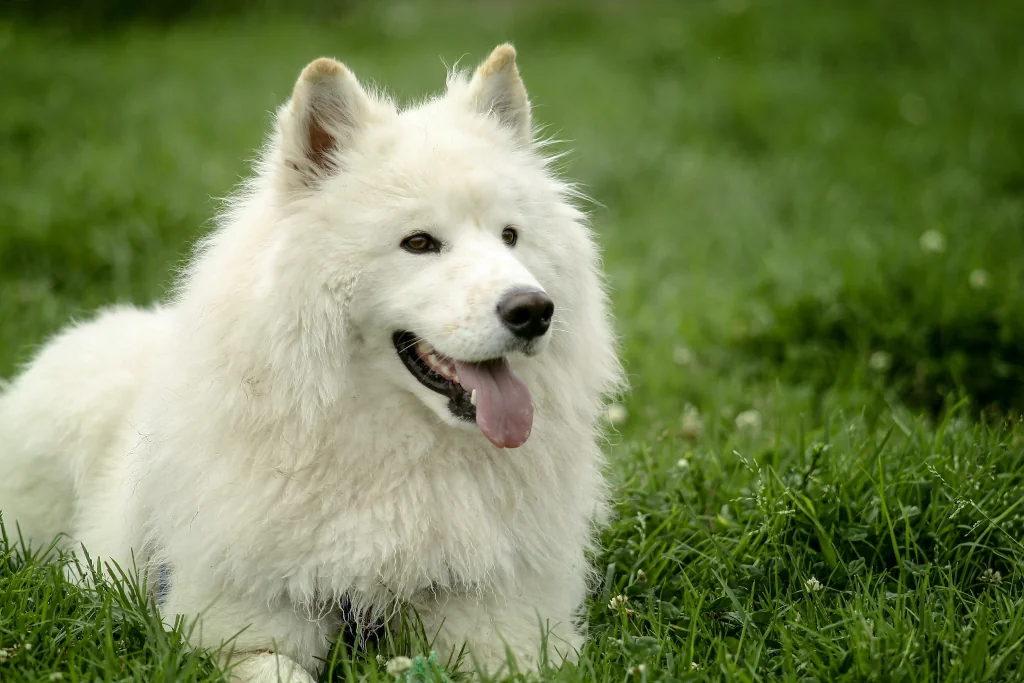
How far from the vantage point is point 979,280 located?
5281 millimetres

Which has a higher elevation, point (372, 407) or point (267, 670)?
point (372, 407)

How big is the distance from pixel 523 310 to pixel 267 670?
1.18 meters

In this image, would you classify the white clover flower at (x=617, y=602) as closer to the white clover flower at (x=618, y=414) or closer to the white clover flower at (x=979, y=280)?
the white clover flower at (x=618, y=414)

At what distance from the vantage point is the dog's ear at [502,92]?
2.99 metres

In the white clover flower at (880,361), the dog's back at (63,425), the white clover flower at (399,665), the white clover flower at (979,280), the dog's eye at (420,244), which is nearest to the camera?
the white clover flower at (399,665)

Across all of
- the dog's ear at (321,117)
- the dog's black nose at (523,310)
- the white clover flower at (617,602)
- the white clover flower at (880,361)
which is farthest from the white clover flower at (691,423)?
the dog's ear at (321,117)

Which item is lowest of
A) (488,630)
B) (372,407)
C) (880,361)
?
(880,361)

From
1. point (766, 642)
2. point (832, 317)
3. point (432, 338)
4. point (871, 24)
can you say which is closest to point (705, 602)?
point (766, 642)

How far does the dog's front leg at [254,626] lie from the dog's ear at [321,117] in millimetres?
1197

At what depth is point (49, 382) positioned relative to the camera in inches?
133

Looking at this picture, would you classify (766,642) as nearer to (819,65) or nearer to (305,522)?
(305,522)

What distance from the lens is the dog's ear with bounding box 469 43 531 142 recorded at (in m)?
2.99

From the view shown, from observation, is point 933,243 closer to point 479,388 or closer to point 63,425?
point 479,388

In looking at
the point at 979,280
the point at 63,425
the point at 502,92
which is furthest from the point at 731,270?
the point at 63,425
